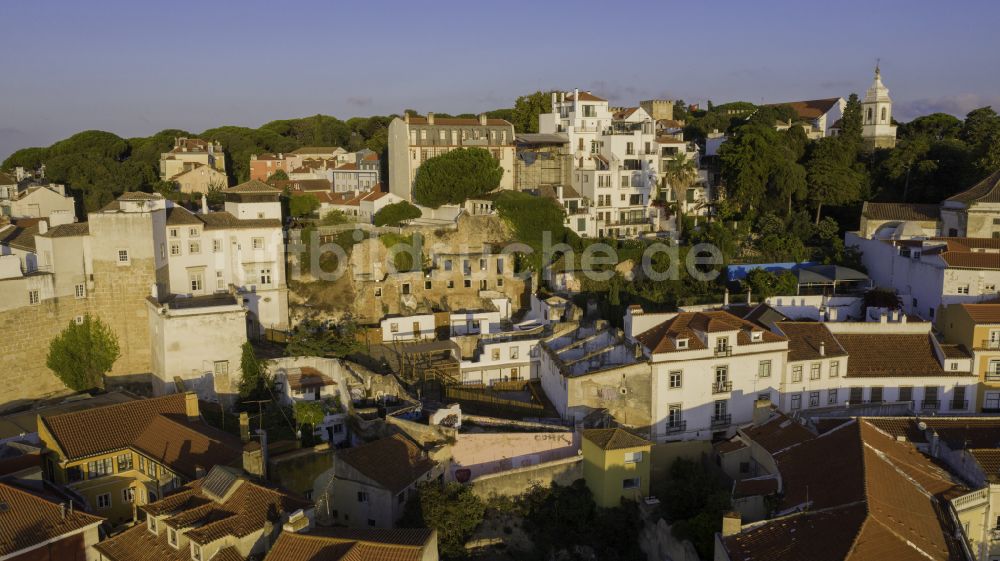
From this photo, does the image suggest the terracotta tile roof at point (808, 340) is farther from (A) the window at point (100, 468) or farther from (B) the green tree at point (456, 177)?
(A) the window at point (100, 468)

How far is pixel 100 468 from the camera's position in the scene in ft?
68.2

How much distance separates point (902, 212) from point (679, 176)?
10863 millimetres

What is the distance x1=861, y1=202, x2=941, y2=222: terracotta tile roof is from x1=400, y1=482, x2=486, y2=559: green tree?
26.5m

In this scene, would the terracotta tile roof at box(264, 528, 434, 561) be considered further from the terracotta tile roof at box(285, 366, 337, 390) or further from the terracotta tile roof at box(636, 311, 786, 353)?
the terracotta tile roof at box(285, 366, 337, 390)

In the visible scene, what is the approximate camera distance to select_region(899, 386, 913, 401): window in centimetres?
2580

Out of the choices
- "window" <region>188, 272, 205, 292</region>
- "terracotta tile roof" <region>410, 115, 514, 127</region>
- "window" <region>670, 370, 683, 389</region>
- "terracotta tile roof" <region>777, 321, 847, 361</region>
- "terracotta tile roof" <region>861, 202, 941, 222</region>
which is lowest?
"window" <region>670, 370, 683, 389</region>

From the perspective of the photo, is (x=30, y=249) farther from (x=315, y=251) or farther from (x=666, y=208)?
(x=666, y=208)

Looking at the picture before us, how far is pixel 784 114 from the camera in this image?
5997 centimetres

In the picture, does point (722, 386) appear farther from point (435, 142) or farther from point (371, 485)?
point (435, 142)

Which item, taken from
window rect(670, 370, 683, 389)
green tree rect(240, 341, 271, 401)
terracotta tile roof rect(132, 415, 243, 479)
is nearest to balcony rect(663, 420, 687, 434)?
window rect(670, 370, 683, 389)

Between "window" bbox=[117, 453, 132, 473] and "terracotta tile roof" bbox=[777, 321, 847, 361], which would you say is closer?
"window" bbox=[117, 453, 132, 473]

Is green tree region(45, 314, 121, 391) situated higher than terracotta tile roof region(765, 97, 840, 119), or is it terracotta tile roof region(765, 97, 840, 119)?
terracotta tile roof region(765, 97, 840, 119)

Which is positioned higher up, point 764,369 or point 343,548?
point 764,369

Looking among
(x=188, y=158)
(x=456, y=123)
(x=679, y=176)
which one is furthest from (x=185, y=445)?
(x=188, y=158)
